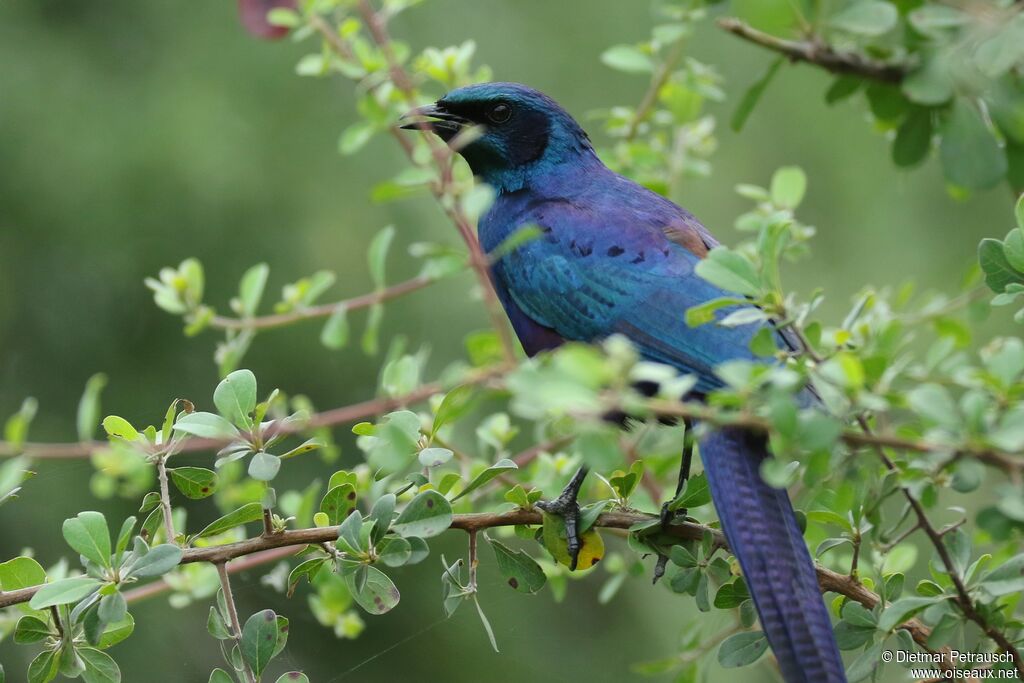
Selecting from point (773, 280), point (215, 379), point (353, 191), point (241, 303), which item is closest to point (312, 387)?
point (215, 379)

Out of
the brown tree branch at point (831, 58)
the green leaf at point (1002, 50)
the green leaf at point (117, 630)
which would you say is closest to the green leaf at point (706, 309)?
the green leaf at point (1002, 50)

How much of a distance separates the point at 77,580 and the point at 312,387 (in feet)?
10.3

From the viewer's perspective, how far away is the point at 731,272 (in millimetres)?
→ 1678

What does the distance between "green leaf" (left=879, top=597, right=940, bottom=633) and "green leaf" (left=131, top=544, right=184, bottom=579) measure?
3.57ft

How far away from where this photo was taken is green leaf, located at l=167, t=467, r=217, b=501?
1998mm

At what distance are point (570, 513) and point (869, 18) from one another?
41.8 inches

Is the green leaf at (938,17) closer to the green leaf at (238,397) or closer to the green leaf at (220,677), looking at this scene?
the green leaf at (238,397)

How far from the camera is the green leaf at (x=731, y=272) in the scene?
1664mm

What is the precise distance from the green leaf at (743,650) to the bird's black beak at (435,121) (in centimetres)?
156

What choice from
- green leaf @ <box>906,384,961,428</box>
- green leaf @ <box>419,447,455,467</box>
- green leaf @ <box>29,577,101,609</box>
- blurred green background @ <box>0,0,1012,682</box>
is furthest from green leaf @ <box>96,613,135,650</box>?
blurred green background @ <box>0,0,1012,682</box>

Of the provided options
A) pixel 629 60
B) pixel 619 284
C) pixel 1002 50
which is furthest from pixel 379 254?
pixel 1002 50

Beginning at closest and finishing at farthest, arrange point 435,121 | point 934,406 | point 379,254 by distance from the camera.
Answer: point 934,406 < point 379,254 < point 435,121

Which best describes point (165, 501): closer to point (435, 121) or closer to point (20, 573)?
point (20, 573)

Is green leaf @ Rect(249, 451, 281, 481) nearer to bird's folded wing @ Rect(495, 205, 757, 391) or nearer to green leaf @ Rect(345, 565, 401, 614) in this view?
green leaf @ Rect(345, 565, 401, 614)
